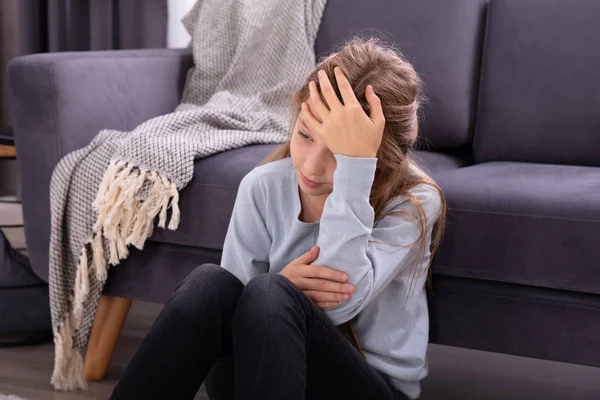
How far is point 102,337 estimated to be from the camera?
1.72 metres

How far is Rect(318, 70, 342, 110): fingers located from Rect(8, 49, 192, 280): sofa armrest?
72 centimetres

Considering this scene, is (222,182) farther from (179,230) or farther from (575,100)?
(575,100)

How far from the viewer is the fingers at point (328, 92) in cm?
114

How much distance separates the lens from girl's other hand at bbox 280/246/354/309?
113 cm

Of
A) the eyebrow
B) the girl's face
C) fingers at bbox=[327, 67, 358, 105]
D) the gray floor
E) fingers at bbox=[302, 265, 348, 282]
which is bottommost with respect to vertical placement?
the gray floor

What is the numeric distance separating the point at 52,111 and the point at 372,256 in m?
0.81

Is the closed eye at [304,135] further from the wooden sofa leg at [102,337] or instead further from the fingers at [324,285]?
the wooden sofa leg at [102,337]

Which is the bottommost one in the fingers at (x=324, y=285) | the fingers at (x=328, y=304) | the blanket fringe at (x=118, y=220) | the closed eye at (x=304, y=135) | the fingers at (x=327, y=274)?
the blanket fringe at (x=118, y=220)

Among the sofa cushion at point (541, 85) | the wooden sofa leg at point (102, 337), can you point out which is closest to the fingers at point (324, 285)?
the wooden sofa leg at point (102, 337)

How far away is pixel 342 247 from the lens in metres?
1.13

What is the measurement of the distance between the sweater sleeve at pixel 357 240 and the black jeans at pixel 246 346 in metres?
0.07

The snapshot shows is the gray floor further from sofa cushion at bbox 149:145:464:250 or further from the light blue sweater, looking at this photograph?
the light blue sweater

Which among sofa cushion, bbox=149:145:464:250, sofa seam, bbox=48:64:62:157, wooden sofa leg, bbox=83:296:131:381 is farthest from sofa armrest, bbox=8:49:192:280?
sofa cushion, bbox=149:145:464:250

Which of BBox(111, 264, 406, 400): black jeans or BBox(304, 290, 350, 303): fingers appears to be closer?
BBox(111, 264, 406, 400): black jeans
